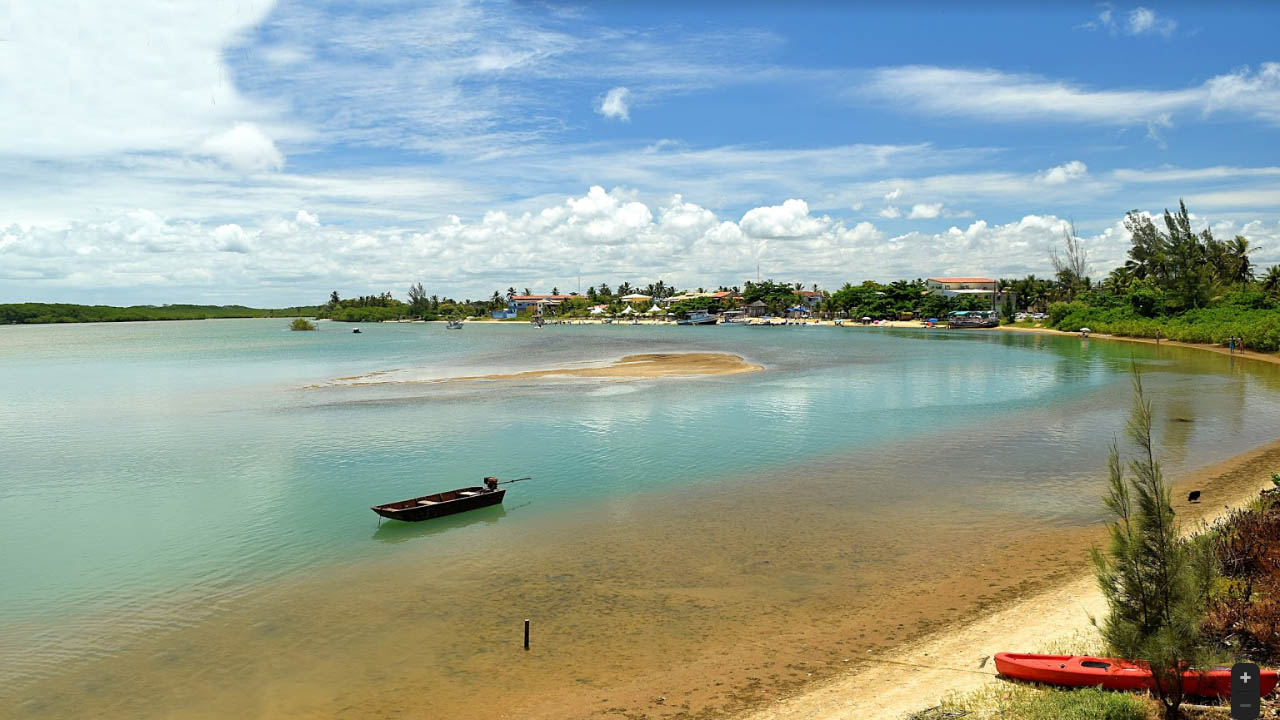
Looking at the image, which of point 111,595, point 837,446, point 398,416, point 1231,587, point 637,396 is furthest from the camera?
point 637,396

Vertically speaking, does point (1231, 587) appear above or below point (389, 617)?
above

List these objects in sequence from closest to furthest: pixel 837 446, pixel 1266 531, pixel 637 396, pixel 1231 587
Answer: pixel 1231 587 → pixel 1266 531 → pixel 837 446 → pixel 637 396

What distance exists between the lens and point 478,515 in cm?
2166

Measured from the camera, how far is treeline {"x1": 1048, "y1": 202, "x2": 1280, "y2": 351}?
258 ft

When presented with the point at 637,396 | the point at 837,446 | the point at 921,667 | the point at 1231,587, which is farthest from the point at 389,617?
the point at 637,396

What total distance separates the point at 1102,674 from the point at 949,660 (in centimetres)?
256

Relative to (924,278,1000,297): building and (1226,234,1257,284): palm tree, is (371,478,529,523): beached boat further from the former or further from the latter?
(924,278,1000,297): building

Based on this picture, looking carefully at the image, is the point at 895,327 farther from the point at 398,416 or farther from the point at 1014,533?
the point at 1014,533

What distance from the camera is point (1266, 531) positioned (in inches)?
538

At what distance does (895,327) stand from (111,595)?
503 ft

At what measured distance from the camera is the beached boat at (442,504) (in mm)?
20438

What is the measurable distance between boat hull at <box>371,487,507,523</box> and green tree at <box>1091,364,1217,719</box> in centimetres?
1639

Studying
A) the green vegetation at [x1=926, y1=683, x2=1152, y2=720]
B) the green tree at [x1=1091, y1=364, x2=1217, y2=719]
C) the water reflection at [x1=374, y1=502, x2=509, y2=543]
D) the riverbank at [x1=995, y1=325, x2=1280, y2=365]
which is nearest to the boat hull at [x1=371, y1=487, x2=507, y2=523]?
the water reflection at [x1=374, y1=502, x2=509, y2=543]

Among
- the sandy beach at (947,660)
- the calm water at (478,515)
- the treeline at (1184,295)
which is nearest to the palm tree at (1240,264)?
the treeline at (1184,295)
